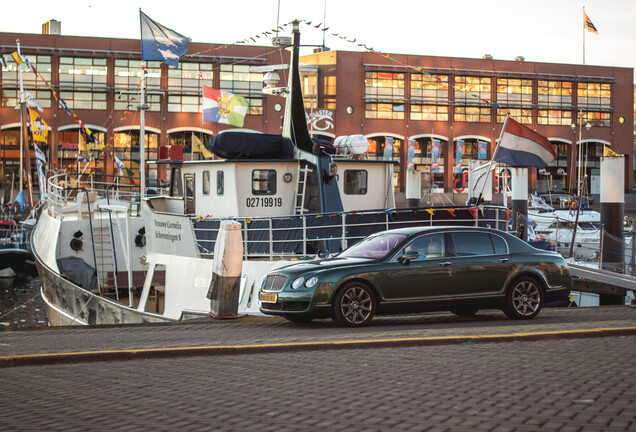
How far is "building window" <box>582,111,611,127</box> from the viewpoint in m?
91.9

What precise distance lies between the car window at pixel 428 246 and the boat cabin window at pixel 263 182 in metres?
7.83

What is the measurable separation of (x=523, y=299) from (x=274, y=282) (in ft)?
13.6

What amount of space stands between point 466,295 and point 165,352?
557 centimetres

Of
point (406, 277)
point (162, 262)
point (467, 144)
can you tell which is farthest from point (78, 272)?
point (467, 144)

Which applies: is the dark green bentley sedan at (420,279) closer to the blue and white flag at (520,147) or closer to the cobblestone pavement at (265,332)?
the cobblestone pavement at (265,332)

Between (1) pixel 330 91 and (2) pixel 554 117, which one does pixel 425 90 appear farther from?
(2) pixel 554 117

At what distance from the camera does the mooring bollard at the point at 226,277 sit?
Answer: 45.8 ft

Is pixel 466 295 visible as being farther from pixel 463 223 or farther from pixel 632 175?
pixel 632 175

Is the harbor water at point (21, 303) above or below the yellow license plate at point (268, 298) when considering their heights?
below

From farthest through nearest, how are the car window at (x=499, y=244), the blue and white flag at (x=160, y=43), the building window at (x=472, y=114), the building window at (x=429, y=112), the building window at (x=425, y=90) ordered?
the building window at (x=472, y=114), the building window at (x=429, y=112), the building window at (x=425, y=90), the blue and white flag at (x=160, y=43), the car window at (x=499, y=244)

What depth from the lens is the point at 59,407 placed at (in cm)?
691

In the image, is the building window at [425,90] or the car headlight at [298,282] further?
the building window at [425,90]

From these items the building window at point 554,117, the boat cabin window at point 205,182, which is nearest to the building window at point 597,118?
the building window at point 554,117

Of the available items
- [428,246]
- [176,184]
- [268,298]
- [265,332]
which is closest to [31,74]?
[176,184]
